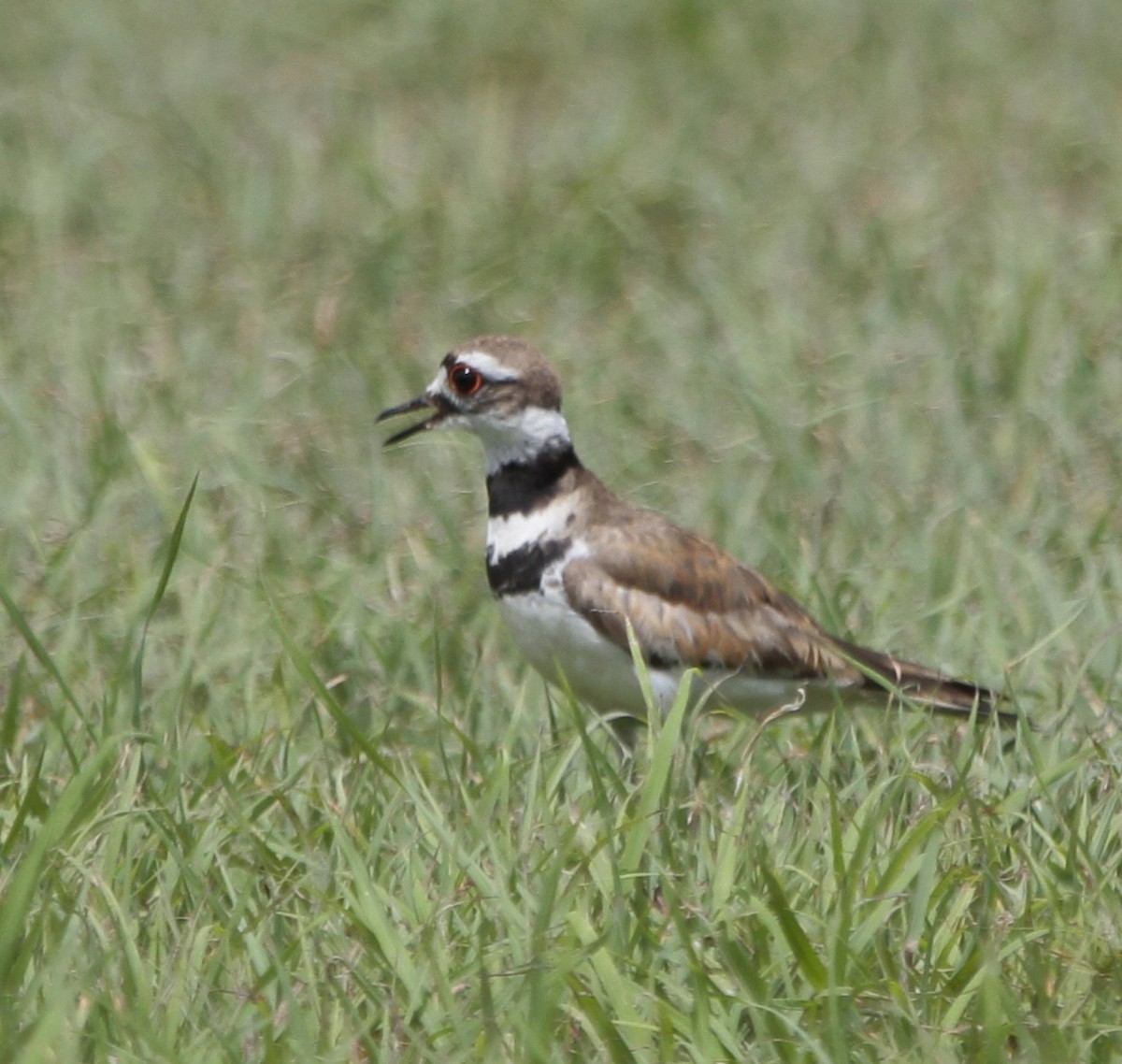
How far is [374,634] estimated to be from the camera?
5672mm

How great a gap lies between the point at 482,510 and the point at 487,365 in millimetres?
1152

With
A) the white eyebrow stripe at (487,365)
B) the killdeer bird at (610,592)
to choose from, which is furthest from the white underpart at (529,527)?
the white eyebrow stripe at (487,365)

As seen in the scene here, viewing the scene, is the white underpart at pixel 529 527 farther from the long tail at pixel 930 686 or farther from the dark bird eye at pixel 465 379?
the long tail at pixel 930 686

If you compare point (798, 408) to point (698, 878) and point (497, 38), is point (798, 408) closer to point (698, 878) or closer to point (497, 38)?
point (698, 878)

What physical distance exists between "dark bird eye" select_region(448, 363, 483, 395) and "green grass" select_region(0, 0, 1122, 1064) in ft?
2.17

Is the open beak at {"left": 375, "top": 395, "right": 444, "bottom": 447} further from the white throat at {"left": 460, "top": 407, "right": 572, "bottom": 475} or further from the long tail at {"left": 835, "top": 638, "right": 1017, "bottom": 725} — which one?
the long tail at {"left": 835, "top": 638, "right": 1017, "bottom": 725}

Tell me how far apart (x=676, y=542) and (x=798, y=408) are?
5.83 ft

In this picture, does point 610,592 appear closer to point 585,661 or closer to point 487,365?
point 585,661

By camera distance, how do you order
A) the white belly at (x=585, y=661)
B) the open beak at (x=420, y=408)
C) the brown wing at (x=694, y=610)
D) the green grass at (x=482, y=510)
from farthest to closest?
1. the open beak at (x=420, y=408)
2. the brown wing at (x=694, y=610)
3. the white belly at (x=585, y=661)
4. the green grass at (x=482, y=510)

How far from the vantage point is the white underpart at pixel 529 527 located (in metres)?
5.27

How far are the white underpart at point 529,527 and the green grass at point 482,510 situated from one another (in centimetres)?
36

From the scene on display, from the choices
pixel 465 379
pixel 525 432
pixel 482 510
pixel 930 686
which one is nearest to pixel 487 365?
pixel 465 379

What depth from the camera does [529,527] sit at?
529 cm

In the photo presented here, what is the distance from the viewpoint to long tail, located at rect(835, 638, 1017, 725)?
4910mm
